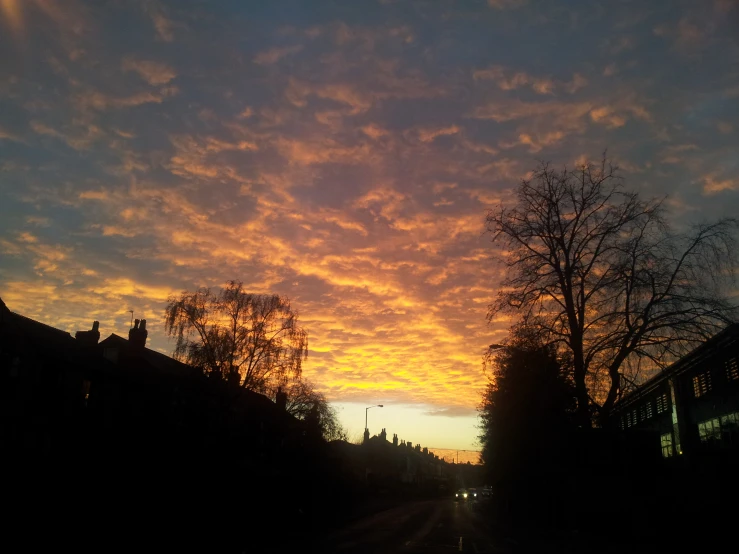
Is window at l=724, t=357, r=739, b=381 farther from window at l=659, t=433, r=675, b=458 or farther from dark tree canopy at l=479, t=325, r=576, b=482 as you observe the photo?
window at l=659, t=433, r=675, b=458

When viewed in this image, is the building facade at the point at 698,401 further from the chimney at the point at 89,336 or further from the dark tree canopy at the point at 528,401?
the chimney at the point at 89,336

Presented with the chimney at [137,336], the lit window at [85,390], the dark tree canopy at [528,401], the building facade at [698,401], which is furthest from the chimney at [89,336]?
the building facade at [698,401]

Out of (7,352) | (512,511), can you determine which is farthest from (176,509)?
(512,511)

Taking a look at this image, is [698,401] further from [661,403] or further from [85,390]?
[85,390]

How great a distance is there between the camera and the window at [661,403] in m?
45.5

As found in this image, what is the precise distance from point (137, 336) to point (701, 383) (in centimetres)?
3983

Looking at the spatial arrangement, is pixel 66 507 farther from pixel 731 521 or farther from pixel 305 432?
pixel 305 432

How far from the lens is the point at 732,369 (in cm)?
3125

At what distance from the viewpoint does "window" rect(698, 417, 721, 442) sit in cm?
3354

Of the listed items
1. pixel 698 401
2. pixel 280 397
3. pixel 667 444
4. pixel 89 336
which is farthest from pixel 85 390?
pixel 667 444

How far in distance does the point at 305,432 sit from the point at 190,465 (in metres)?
24.5

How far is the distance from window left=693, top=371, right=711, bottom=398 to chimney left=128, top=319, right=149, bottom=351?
3940 cm

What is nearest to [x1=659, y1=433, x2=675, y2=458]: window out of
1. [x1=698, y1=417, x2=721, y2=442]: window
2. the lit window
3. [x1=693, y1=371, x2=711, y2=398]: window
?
[x1=698, y1=417, x2=721, y2=442]: window

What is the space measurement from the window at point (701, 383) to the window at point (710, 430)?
1772mm
